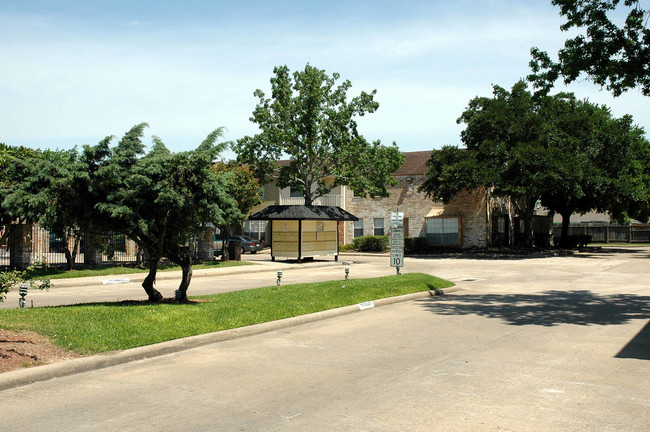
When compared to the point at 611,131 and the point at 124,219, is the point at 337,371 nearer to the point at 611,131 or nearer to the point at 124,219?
the point at 124,219

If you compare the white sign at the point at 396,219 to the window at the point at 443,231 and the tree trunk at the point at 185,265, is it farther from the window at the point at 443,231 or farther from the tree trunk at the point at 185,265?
the window at the point at 443,231

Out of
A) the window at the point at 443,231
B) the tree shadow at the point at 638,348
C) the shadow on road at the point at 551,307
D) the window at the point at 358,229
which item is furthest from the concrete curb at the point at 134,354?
the window at the point at 358,229

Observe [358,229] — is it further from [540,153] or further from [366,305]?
[366,305]

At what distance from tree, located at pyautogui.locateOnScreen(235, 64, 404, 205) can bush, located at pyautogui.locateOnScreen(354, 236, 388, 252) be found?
944 centimetres

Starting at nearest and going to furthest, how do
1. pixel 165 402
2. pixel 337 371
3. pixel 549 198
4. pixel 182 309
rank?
pixel 165 402, pixel 337 371, pixel 182 309, pixel 549 198

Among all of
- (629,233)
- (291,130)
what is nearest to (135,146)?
(291,130)

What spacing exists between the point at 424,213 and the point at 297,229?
14.7 m

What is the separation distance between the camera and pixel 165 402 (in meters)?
6.33

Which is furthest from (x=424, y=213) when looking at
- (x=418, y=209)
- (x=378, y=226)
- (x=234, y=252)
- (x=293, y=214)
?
(x=234, y=252)

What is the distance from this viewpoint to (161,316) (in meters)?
10.6

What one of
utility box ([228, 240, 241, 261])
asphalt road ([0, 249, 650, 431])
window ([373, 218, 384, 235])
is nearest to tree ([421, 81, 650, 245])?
window ([373, 218, 384, 235])

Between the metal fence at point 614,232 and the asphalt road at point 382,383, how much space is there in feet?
202

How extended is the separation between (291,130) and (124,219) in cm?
2234

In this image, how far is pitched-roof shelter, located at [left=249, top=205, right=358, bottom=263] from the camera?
33188 mm
